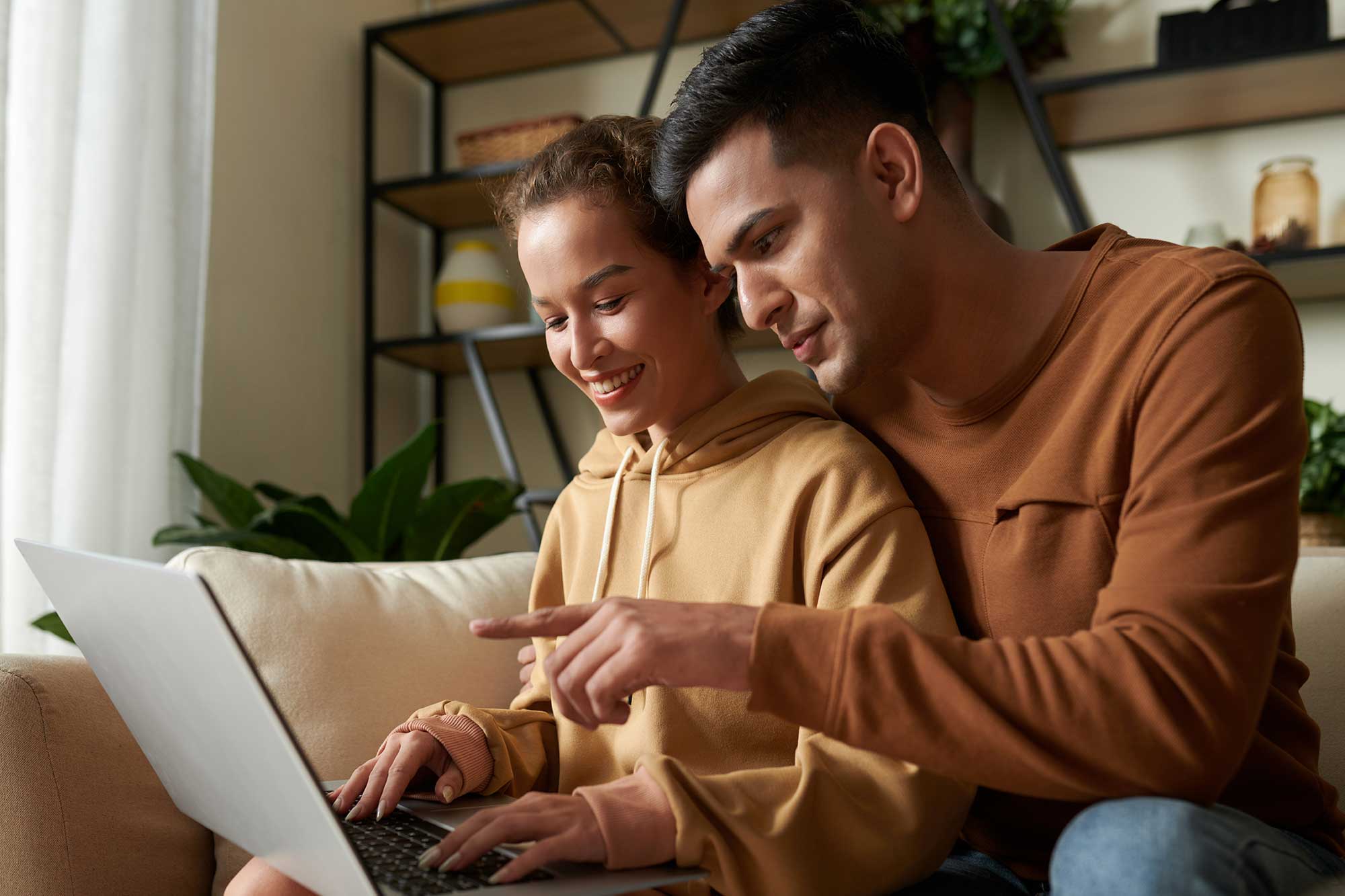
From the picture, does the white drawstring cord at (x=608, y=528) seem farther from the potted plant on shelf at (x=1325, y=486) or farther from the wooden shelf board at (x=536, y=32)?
the wooden shelf board at (x=536, y=32)

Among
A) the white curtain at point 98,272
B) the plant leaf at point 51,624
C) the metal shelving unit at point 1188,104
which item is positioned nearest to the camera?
the plant leaf at point 51,624

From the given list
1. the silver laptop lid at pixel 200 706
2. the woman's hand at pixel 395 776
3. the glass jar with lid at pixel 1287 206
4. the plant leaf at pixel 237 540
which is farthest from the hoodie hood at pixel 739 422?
the glass jar with lid at pixel 1287 206

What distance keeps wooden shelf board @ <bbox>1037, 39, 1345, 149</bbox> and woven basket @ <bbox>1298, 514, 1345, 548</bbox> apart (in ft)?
2.82

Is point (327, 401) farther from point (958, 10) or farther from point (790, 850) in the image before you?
point (790, 850)

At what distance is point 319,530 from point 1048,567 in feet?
4.82

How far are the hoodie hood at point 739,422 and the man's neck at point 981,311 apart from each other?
130 millimetres

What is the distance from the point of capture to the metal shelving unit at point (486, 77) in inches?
101

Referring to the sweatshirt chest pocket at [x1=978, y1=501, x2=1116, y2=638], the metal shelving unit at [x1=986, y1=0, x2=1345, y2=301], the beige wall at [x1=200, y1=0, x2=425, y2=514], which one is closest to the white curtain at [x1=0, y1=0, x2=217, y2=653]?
the beige wall at [x1=200, y1=0, x2=425, y2=514]

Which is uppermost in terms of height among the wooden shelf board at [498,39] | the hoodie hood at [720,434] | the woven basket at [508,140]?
the wooden shelf board at [498,39]

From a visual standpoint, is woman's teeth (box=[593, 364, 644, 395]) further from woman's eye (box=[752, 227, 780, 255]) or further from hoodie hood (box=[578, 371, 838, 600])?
woman's eye (box=[752, 227, 780, 255])

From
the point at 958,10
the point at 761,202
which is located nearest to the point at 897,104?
the point at 761,202

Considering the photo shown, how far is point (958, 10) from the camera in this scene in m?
2.30

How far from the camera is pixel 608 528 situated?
1.08m

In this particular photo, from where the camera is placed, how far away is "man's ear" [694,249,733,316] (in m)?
1.08
